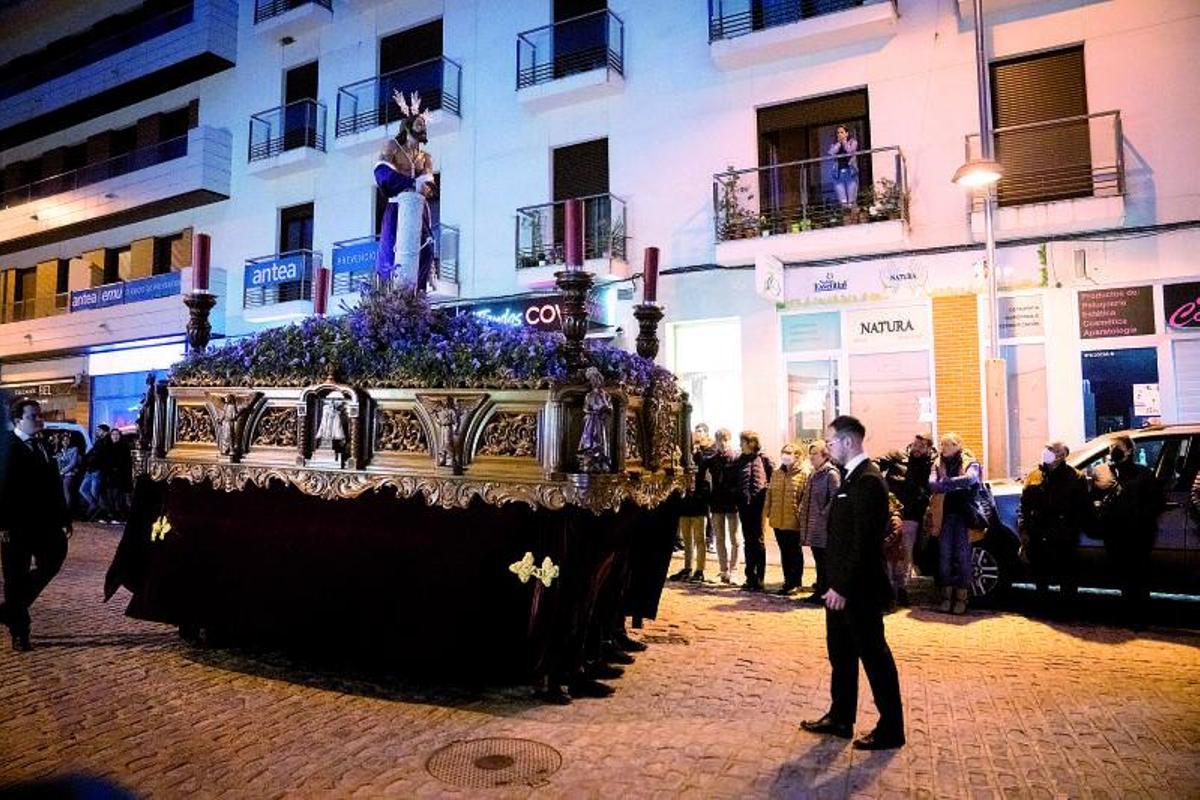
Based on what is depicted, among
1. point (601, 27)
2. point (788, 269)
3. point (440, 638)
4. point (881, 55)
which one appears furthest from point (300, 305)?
point (440, 638)

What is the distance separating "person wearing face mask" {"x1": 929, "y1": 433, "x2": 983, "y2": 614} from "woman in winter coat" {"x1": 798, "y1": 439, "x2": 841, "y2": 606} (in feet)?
3.49

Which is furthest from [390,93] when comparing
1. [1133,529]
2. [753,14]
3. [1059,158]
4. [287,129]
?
[1133,529]

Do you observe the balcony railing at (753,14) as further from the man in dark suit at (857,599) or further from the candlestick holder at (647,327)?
the man in dark suit at (857,599)

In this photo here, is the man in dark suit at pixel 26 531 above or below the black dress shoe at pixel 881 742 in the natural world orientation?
above

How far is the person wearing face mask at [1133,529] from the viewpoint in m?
7.09

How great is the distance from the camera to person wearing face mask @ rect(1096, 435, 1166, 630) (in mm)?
7094

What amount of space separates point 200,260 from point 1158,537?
29.0 feet

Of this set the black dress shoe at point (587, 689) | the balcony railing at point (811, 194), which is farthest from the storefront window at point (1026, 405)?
the black dress shoe at point (587, 689)

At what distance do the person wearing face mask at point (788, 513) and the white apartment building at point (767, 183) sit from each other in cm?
422

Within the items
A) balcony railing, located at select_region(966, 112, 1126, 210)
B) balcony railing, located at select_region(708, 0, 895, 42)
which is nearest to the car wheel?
balcony railing, located at select_region(966, 112, 1126, 210)

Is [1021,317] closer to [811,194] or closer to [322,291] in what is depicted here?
[811,194]

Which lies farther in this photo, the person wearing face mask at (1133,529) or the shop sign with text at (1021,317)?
the shop sign with text at (1021,317)

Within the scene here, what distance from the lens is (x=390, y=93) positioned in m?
17.9

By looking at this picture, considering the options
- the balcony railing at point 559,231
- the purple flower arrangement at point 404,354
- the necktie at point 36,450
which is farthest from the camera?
the balcony railing at point 559,231
